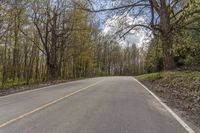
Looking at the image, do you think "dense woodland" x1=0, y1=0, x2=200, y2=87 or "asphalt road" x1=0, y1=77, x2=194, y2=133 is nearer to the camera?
"asphalt road" x1=0, y1=77, x2=194, y2=133

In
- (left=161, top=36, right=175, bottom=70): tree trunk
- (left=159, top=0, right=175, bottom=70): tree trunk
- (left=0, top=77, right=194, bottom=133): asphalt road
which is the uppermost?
(left=159, top=0, right=175, bottom=70): tree trunk

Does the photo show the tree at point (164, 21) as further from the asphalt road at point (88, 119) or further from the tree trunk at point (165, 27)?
the asphalt road at point (88, 119)

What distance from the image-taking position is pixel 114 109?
36.2 ft

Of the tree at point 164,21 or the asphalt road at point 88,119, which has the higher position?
the tree at point 164,21

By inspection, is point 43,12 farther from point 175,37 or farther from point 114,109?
point 114,109

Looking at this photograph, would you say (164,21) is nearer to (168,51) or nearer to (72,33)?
(168,51)

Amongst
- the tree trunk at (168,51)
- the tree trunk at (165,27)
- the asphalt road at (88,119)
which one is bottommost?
the asphalt road at (88,119)

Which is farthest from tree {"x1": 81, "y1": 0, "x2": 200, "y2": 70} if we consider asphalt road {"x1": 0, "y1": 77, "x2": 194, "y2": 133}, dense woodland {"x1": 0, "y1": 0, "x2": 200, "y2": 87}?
A: asphalt road {"x1": 0, "y1": 77, "x2": 194, "y2": 133}

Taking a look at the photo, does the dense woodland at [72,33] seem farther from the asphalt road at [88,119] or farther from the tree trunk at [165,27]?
the asphalt road at [88,119]

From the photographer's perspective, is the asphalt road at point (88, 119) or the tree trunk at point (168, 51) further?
the tree trunk at point (168, 51)

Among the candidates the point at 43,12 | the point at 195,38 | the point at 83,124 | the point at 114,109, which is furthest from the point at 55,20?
the point at 83,124

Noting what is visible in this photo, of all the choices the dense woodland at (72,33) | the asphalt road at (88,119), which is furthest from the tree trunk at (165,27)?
the asphalt road at (88,119)

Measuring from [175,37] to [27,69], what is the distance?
101ft

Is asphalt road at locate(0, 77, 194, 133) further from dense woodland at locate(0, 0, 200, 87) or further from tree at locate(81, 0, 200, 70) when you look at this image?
tree at locate(81, 0, 200, 70)
